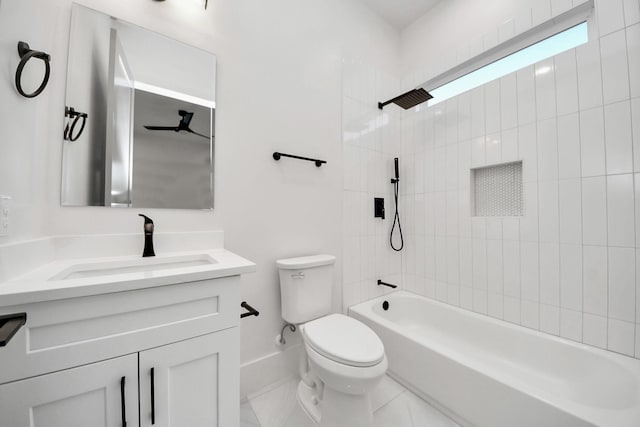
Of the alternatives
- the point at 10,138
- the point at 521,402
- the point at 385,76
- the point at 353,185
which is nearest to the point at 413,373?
the point at 521,402

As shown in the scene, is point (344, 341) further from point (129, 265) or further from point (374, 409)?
point (129, 265)

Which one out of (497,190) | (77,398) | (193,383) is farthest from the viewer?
(497,190)

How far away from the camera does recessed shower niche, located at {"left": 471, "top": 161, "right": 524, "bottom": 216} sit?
1587 millimetres

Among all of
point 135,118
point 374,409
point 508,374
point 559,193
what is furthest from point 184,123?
point 508,374

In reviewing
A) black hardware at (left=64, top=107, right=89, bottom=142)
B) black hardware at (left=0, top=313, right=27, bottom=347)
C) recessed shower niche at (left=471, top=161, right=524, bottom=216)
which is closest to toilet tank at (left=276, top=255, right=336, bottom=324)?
black hardware at (left=0, top=313, right=27, bottom=347)

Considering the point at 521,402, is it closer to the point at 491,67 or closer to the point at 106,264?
the point at 106,264

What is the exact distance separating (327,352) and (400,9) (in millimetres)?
2727

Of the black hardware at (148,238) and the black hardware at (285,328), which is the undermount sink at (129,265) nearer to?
the black hardware at (148,238)

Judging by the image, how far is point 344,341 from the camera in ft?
3.84

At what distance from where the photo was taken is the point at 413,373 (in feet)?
4.62

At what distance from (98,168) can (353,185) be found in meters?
1.51

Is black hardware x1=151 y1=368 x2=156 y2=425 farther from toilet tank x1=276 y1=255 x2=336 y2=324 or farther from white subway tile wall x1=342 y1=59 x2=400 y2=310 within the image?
white subway tile wall x1=342 y1=59 x2=400 y2=310

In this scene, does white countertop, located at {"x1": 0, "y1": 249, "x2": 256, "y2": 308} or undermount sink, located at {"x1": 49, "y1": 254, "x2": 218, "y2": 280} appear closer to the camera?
white countertop, located at {"x1": 0, "y1": 249, "x2": 256, "y2": 308}

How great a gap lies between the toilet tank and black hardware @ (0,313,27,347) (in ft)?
3.24
